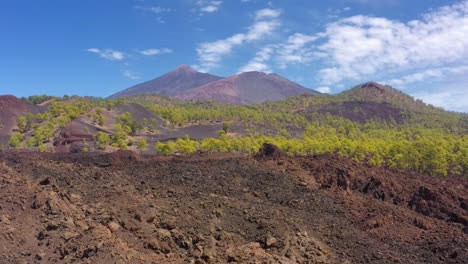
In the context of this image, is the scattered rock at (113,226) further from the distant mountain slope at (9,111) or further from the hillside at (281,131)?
the distant mountain slope at (9,111)

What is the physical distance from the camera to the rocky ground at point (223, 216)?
10.3 metres

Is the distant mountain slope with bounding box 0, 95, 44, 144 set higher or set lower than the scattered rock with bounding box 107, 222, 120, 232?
higher

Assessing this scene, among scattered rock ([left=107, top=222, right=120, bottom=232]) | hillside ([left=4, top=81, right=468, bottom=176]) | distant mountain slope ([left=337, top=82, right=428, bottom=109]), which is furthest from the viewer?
distant mountain slope ([left=337, top=82, right=428, bottom=109])

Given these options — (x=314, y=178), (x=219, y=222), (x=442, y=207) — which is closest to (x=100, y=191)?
(x=219, y=222)

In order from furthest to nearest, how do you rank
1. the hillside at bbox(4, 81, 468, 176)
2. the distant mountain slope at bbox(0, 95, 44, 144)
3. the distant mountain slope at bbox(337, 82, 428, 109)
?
1. the distant mountain slope at bbox(337, 82, 428, 109)
2. the distant mountain slope at bbox(0, 95, 44, 144)
3. the hillside at bbox(4, 81, 468, 176)

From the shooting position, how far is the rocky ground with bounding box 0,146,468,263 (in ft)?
33.7

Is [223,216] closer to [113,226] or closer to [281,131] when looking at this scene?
[113,226]

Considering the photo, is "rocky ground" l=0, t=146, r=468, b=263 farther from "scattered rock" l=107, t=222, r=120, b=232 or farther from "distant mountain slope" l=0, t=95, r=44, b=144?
"distant mountain slope" l=0, t=95, r=44, b=144

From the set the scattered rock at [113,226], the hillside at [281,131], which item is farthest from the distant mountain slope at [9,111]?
the scattered rock at [113,226]

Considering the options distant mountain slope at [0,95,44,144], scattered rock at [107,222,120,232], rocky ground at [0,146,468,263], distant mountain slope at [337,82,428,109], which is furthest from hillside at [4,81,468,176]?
scattered rock at [107,222,120,232]

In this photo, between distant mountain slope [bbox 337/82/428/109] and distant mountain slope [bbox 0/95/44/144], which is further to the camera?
distant mountain slope [bbox 337/82/428/109]

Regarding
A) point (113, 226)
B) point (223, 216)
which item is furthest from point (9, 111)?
point (223, 216)

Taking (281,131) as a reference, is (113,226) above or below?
below

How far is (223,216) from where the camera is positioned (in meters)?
13.7
